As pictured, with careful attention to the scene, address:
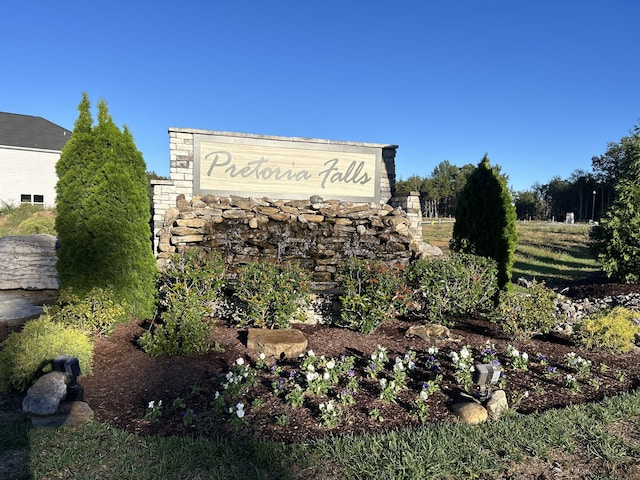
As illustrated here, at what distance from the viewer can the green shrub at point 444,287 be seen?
6.00 m

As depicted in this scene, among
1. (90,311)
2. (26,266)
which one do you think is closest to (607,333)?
(90,311)

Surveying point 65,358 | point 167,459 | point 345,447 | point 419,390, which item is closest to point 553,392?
point 419,390

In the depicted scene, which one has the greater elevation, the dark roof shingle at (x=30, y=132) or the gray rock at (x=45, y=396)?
the dark roof shingle at (x=30, y=132)

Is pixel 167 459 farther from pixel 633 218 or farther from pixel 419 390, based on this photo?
pixel 633 218

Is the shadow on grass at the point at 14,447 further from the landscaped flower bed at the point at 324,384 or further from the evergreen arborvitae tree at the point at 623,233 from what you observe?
the evergreen arborvitae tree at the point at 623,233

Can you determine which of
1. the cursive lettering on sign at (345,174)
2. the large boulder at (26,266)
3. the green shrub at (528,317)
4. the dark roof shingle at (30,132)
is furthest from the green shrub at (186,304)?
the dark roof shingle at (30,132)

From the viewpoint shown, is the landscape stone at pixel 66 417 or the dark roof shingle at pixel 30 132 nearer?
the landscape stone at pixel 66 417

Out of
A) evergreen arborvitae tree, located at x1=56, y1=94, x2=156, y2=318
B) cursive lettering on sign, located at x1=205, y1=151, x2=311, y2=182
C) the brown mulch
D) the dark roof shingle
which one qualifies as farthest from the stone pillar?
the dark roof shingle

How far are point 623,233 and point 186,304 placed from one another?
1051 centimetres

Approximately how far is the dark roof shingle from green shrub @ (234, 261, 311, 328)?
28.4m

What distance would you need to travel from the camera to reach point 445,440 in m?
2.88

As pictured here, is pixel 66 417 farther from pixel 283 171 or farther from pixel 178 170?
pixel 283 171

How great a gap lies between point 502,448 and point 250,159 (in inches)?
264

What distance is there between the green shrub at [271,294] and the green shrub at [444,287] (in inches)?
65.0
